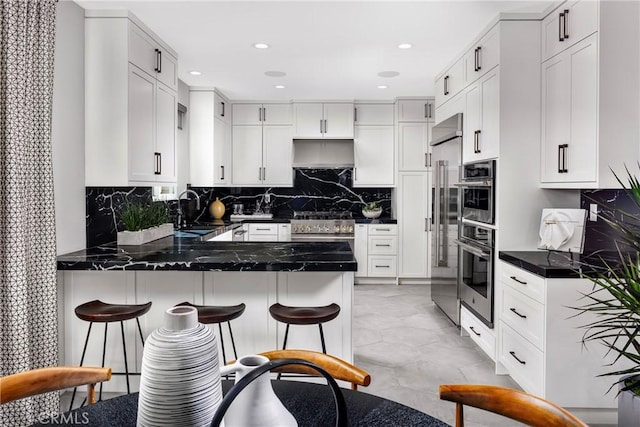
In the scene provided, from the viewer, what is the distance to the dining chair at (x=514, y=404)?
43.9 inches

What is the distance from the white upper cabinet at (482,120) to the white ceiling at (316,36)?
439mm

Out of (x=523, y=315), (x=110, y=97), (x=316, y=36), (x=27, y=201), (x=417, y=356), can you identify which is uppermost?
(x=316, y=36)

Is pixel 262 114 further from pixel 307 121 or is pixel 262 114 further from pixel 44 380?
pixel 44 380

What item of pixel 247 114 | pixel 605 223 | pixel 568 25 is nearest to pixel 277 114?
pixel 247 114

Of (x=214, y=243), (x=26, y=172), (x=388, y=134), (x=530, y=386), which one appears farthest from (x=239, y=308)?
(x=388, y=134)

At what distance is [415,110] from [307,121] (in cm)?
149

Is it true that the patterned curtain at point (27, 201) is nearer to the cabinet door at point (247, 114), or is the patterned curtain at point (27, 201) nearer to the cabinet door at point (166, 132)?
the cabinet door at point (166, 132)

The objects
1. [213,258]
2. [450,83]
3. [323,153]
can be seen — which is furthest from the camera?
[323,153]

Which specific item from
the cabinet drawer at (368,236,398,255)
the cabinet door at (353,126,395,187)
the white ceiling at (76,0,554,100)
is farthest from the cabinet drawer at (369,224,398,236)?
the white ceiling at (76,0,554,100)

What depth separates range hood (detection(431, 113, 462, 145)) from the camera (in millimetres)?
3926

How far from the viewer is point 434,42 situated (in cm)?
372

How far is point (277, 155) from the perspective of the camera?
6.26m

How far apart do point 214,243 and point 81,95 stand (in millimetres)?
1368

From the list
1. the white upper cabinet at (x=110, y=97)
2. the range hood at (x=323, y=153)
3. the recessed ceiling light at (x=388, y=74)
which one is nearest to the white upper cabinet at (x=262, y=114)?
the range hood at (x=323, y=153)
